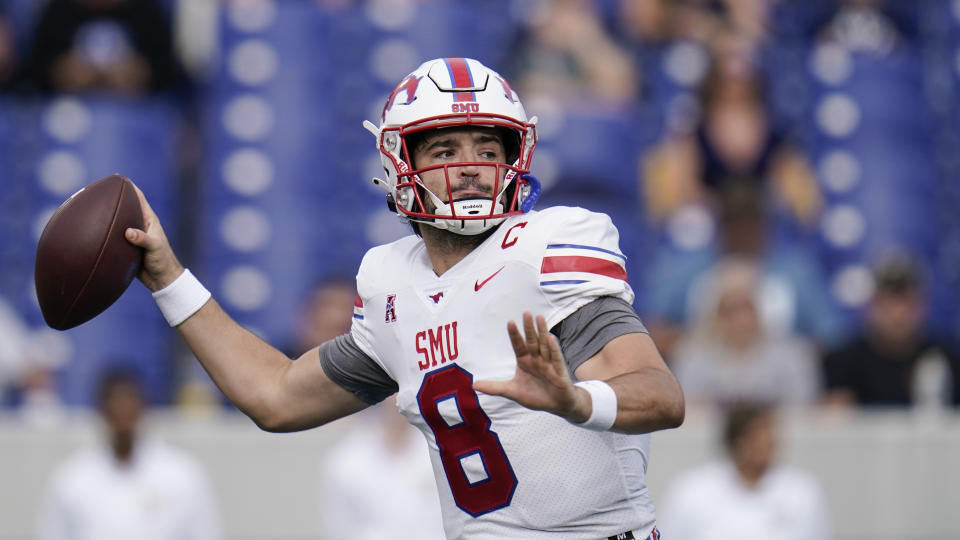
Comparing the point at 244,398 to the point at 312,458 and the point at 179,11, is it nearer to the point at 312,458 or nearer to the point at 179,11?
the point at 312,458

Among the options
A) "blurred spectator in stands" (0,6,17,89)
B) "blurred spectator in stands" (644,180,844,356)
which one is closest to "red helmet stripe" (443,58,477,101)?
"blurred spectator in stands" (644,180,844,356)

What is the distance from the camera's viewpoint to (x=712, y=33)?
8539 millimetres

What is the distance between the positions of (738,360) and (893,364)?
0.77 metres

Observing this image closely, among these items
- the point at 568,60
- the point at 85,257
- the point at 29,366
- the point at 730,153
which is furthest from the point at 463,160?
the point at 568,60

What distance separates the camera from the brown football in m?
3.24

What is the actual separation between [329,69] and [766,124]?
2526mm

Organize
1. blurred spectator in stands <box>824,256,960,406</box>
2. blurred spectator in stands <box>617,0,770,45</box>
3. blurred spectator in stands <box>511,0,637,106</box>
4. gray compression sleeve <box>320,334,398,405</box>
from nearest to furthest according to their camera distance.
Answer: gray compression sleeve <box>320,334,398,405</box> < blurred spectator in stands <box>824,256,960,406</box> < blurred spectator in stands <box>511,0,637,106</box> < blurred spectator in stands <box>617,0,770,45</box>

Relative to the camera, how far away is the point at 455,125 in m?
3.19

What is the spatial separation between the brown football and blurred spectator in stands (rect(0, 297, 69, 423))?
3.68 m

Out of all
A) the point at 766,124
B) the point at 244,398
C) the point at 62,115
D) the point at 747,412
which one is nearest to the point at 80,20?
the point at 62,115

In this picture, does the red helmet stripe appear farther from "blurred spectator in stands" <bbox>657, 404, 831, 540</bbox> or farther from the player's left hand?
"blurred spectator in stands" <bbox>657, 404, 831, 540</bbox>

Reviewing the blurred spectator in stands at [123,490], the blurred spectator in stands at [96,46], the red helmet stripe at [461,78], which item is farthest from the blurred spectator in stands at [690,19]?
the red helmet stripe at [461,78]

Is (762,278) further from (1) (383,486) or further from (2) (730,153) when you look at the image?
(1) (383,486)

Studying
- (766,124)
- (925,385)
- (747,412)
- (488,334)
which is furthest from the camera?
(766,124)
